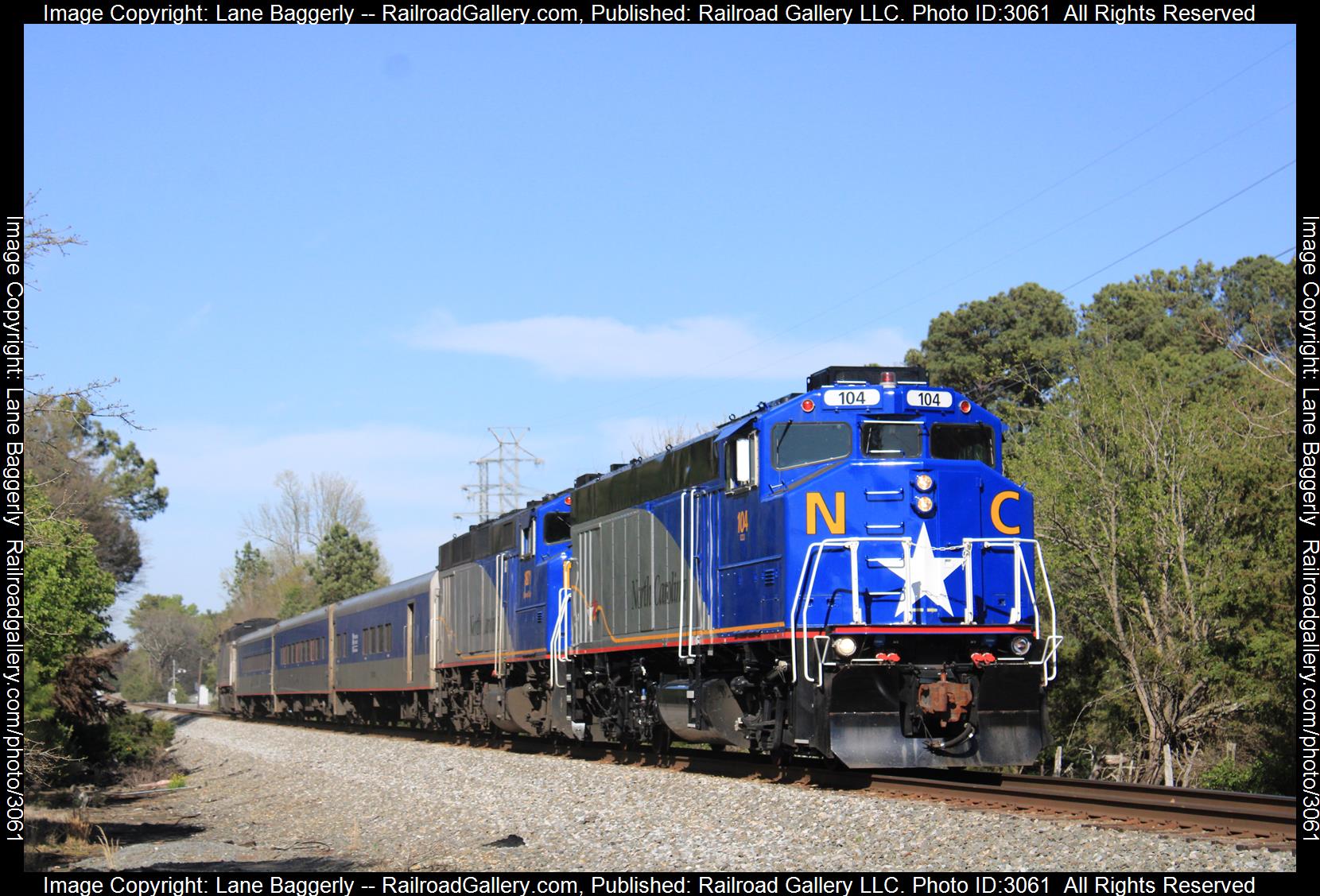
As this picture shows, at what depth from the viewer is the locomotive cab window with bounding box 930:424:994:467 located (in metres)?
14.3

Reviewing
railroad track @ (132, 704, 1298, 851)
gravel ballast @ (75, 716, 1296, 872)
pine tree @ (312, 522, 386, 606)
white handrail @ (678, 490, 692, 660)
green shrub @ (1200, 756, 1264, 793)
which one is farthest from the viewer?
pine tree @ (312, 522, 386, 606)

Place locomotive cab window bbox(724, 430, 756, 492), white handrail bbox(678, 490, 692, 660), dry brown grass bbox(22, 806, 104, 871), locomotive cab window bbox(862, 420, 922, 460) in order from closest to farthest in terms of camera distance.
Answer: dry brown grass bbox(22, 806, 104, 871) < locomotive cab window bbox(862, 420, 922, 460) < locomotive cab window bbox(724, 430, 756, 492) < white handrail bbox(678, 490, 692, 660)

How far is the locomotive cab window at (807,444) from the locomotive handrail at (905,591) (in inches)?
40.6

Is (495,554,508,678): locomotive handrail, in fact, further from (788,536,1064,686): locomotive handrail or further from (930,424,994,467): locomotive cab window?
(930,424,994,467): locomotive cab window

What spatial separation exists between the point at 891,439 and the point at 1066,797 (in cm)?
401

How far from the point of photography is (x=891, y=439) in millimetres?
14164

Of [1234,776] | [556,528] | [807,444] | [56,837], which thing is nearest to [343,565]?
[556,528]

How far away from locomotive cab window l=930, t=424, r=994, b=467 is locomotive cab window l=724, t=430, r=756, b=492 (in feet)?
6.20

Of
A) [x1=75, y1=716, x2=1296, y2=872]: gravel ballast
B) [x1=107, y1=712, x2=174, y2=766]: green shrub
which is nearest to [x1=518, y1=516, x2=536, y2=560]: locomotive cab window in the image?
[x1=75, y1=716, x2=1296, y2=872]: gravel ballast

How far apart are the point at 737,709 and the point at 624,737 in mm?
4037

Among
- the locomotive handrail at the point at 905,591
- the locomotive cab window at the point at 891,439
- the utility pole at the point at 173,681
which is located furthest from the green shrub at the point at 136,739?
the utility pole at the point at 173,681

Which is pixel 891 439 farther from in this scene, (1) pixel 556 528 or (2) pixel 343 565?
(2) pixel 343 565

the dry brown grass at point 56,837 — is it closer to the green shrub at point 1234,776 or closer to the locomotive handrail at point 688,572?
the locomotive handrail at point 688,572

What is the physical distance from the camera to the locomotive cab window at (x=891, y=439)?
1409 cm
